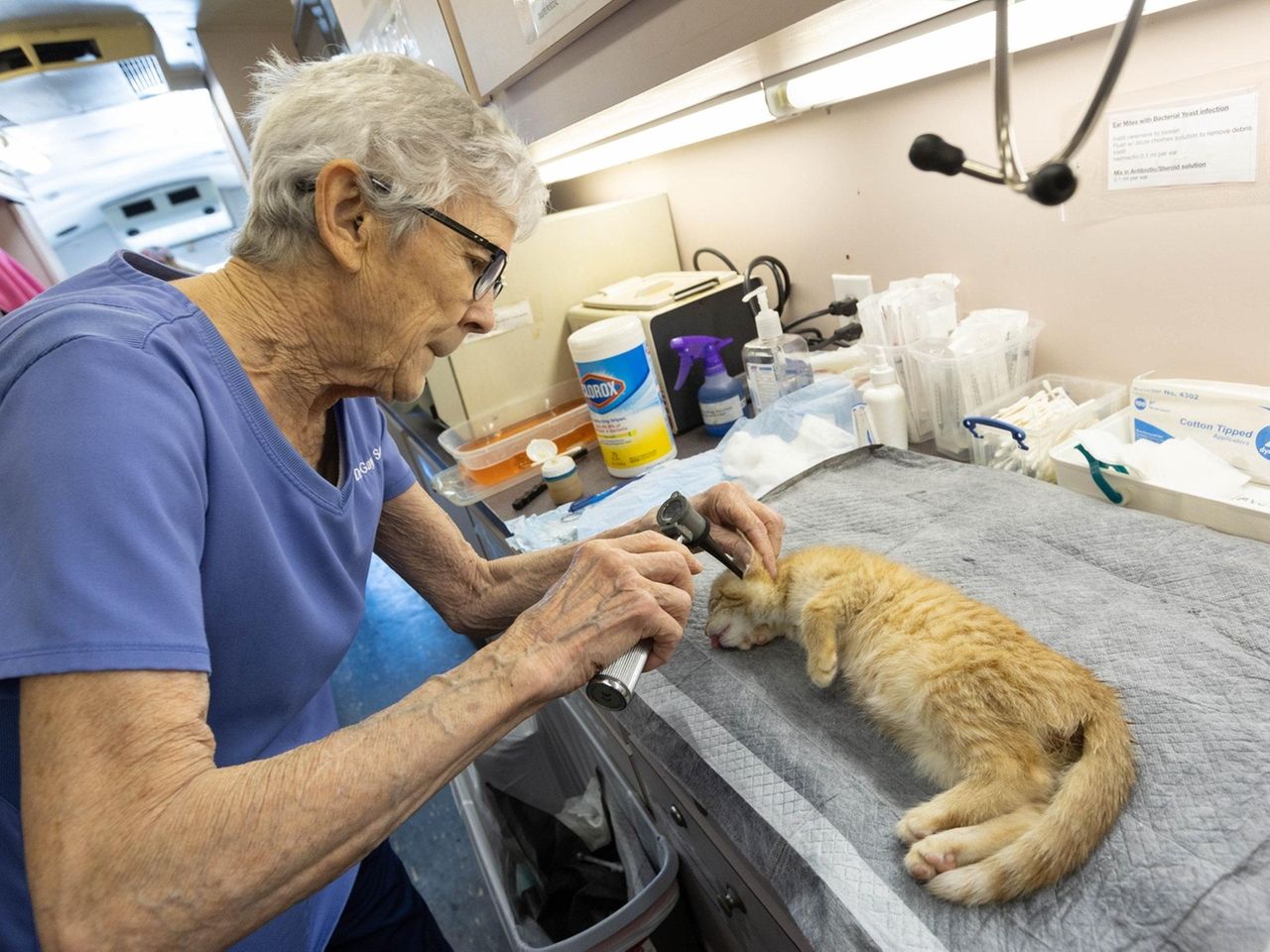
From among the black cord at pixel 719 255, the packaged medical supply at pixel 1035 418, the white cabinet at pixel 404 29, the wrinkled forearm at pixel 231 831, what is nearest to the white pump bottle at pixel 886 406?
the packaged medical supply at pixel 1035 418

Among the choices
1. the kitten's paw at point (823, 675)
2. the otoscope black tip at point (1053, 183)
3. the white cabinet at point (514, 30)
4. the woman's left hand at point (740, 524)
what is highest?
the white cabinet at point (514, 30)

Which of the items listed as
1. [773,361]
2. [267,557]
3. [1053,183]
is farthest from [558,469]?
[1053,183]

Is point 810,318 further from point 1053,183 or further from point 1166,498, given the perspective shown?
point 1053,183

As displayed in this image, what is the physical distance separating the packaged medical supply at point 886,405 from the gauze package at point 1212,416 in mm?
380

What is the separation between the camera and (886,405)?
1336mm

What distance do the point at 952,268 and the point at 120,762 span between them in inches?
61.7

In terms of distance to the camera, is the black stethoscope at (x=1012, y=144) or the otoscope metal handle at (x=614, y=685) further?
the otoscope metal handle at (x=614, y=685)

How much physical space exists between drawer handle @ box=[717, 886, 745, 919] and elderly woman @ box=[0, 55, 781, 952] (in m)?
0.47

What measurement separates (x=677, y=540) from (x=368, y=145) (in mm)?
638

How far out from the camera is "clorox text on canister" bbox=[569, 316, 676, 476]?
1501 mm

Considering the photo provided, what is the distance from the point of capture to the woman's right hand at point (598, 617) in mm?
714

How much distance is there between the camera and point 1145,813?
63 centimetres

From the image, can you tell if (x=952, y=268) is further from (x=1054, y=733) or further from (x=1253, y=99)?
(x=1054, y=733)

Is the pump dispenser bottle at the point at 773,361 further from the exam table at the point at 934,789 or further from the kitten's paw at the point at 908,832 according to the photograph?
the kitten's paw at the point at 908,832
